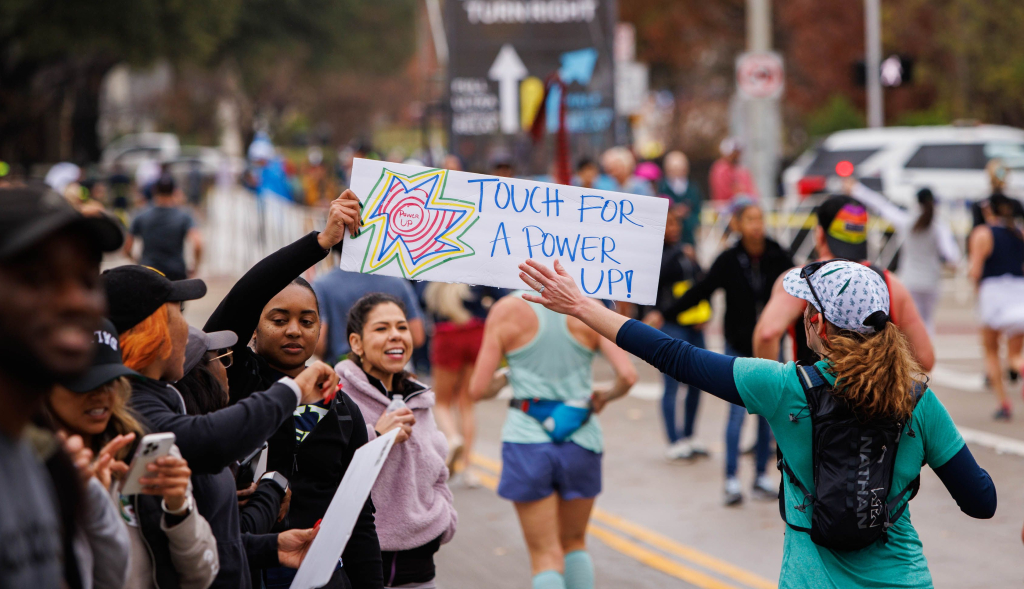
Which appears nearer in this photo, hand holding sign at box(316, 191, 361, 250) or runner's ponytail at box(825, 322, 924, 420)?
runner's ponytail at box(825, 322, 924, 420)

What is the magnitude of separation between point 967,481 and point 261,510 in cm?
198

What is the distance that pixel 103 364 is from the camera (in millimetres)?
2416

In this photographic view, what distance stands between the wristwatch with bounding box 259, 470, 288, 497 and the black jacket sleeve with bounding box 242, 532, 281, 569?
141 millimetres

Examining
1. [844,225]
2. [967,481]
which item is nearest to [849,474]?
[967,481]

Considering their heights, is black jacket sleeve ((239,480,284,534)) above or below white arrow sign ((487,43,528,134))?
below

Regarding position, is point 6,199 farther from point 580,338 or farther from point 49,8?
point 49,8

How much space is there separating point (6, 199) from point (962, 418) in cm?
929

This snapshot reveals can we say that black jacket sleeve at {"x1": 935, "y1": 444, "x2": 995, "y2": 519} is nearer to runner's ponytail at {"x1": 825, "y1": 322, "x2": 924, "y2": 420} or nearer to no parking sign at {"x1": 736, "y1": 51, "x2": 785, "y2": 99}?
runner's ponytail at {"x1": 825, "y1": 322, "x2": 924, "y2": 420}

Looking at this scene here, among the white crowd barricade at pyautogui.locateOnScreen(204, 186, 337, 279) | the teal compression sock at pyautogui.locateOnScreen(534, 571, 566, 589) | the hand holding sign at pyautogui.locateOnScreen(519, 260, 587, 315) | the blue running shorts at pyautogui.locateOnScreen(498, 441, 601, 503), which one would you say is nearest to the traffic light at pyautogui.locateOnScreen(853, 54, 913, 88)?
the white crowd barricade at pyautogui.locateOnScreen(204, 186, 337, 279)

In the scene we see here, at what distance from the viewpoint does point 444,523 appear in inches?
159

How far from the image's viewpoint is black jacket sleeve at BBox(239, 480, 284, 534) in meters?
3.20

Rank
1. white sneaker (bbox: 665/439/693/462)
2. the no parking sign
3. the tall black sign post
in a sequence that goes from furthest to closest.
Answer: the no parking sign
the tall black sign post
white sneaker (bbox: 665/439/693/462)

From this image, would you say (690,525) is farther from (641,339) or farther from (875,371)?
(875,371)

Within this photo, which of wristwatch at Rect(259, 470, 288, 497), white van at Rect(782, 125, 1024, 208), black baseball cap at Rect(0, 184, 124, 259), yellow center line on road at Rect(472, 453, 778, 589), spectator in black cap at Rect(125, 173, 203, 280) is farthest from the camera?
white van at Rect(782, 125, 1024, 208)
